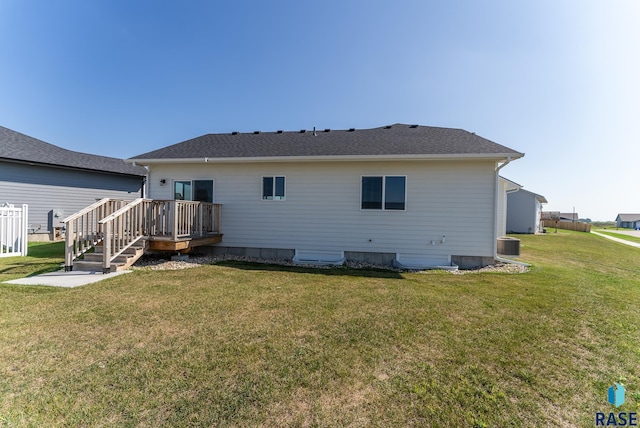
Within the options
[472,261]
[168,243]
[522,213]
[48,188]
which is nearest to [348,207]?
[472,261]

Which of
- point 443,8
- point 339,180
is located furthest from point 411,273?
point 443,8

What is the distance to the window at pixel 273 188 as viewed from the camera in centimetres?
873

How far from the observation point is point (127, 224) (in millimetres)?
6945

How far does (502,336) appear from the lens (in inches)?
130

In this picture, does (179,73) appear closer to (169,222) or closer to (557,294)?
(169,222)

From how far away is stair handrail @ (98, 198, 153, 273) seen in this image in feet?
20.2

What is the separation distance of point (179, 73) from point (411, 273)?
1320cm

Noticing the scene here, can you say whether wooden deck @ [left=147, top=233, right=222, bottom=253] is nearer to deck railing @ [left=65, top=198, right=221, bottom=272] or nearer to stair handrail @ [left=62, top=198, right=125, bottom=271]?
deck railing @ [left=65, top=198, right=221, bottom=272]

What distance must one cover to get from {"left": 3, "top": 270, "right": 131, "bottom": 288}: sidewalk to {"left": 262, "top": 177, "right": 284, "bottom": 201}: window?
14.6 feet

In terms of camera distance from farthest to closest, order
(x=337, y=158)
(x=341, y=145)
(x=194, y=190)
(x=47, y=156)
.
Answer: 1. (x=47, y=156)
2. (x=194, y=190)
3. (x=341, y=145)
4. (x=337, y=158)

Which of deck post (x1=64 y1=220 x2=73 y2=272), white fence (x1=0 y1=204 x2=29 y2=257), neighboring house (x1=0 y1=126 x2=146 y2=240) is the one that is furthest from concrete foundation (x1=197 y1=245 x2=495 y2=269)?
neighboring house (x1=0 y1=126 x2=146 y2=240)

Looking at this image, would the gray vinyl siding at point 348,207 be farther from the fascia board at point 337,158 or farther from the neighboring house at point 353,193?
the fascia board at point 337,158

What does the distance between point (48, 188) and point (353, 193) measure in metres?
15.2

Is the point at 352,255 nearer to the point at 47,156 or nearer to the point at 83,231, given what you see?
the point at 83,231
